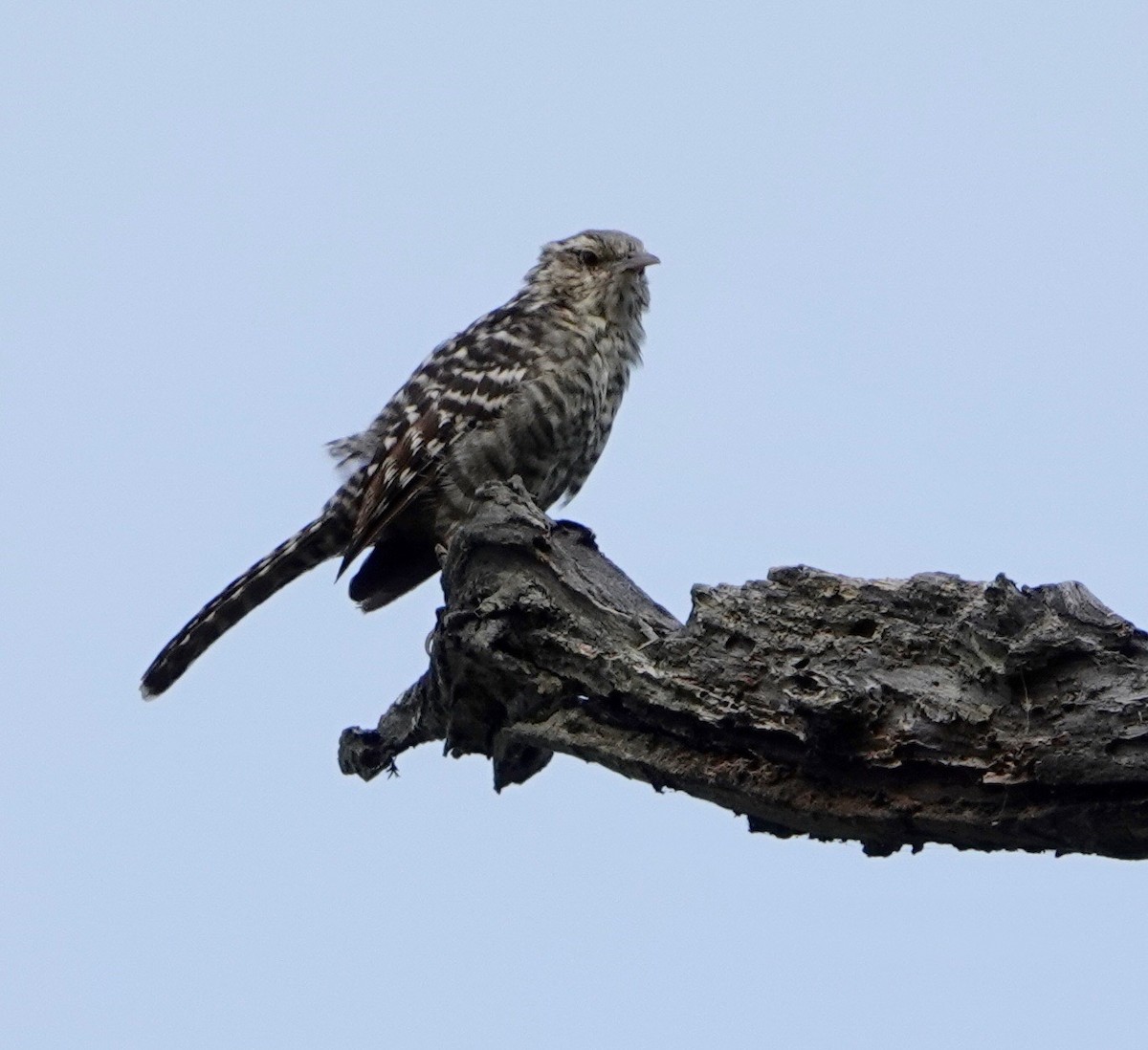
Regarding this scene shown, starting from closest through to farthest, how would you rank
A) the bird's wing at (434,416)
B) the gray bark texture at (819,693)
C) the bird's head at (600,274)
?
the gray bark texture at (819,693), the bird's wing at (434,416), the bird's head at (600,274)

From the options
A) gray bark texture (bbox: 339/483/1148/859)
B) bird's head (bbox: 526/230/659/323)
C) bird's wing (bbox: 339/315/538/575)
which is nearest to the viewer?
gray bark texture (bbox: 339/483/1148/859)

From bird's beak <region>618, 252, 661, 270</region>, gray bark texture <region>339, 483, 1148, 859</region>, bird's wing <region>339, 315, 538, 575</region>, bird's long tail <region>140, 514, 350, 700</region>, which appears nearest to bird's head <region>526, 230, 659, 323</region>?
bird's beak <region>618, 252, 661, 270</region>

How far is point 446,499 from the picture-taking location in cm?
745

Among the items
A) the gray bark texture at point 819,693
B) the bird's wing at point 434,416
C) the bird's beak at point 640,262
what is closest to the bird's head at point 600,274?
the bird's beak at point 640,262

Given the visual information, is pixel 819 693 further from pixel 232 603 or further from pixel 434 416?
pixel 232 603

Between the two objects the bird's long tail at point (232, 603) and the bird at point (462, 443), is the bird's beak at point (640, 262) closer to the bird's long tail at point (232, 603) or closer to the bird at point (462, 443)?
the bird at point (462, 443)

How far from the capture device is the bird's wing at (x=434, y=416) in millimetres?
7336

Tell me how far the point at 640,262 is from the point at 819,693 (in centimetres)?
445

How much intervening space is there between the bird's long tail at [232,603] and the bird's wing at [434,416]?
0.67 ft

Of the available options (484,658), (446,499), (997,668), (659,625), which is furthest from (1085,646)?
(446,499)

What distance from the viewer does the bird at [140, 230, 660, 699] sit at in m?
7.43

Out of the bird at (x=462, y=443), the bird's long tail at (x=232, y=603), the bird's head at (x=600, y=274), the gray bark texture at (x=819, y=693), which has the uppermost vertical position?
the bird's head at (x=600, y=274)

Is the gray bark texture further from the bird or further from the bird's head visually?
the bird's head

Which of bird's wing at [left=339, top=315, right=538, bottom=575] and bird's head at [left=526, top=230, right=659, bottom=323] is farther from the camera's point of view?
bird's head at [left=526, top=230, right=659, bottom=323]
